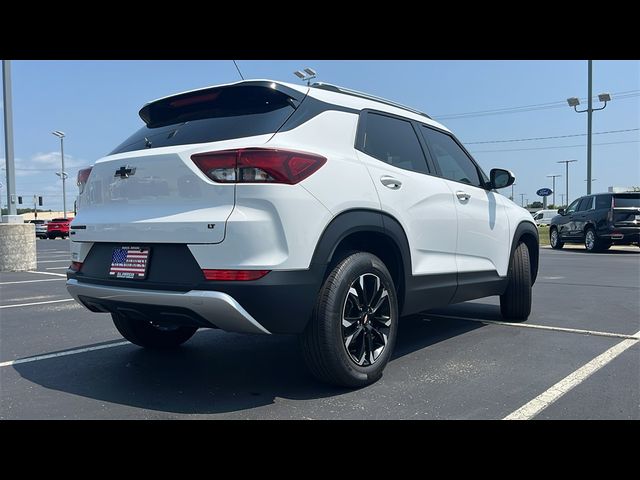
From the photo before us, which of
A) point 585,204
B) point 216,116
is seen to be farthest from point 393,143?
point 585,204

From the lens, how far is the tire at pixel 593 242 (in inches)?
663

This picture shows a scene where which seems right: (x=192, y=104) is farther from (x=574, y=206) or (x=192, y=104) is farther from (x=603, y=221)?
(x=574, y=206)

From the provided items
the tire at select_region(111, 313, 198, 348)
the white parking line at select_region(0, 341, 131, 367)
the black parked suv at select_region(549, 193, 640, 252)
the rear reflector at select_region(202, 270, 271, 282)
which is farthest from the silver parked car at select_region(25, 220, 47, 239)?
the rear reflector at select_region(202, 270, 271, 282)

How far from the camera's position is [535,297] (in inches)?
289

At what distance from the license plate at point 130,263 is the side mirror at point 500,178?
11.1 ft

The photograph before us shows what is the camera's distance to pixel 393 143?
399cm

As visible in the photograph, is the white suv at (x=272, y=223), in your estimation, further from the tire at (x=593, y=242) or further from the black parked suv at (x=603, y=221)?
the tire at (x=593, y=242)

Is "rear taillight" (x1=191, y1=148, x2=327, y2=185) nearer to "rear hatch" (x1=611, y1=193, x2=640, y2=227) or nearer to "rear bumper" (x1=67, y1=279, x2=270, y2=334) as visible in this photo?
"rear bumper" (x1=67, y1=279, x2=270, y2=334)

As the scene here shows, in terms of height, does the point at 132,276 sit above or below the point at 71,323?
above
